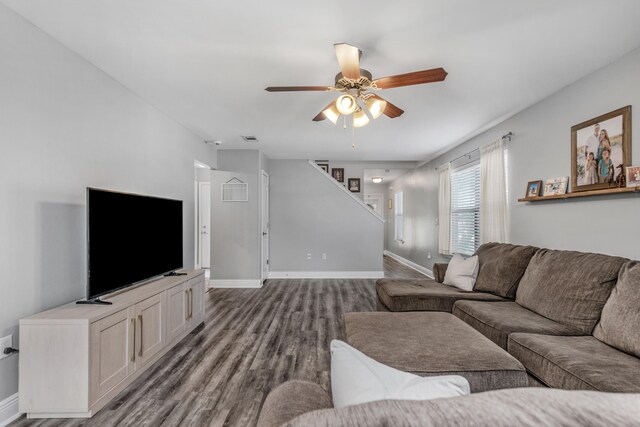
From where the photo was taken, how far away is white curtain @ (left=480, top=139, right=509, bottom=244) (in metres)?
3.85

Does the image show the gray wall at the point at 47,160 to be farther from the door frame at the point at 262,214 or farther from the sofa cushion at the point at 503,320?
the sofa cushion at the point at 503,320

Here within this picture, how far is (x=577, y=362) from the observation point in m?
1.65

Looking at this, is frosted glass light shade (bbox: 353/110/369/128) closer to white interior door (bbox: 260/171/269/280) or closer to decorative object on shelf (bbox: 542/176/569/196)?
decorative object on shelf (bbox: 542/176/569/196)

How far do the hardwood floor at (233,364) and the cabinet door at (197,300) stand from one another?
0.41 ft

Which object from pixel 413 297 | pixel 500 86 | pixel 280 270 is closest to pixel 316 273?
pixel 280 270

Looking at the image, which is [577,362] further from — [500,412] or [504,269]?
[500,412]

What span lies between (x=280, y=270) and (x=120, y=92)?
442 centimetres

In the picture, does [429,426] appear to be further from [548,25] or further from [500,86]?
[500,86]

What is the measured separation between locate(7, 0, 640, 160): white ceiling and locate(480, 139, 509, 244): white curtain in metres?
0.71

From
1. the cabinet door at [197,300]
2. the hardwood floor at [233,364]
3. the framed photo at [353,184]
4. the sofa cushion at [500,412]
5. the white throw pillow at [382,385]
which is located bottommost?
the hardwood floor at [233,364]

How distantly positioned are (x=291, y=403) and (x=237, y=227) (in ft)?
16.2

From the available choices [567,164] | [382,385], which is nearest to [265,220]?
[567,164]

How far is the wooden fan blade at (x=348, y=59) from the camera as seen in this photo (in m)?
1.92

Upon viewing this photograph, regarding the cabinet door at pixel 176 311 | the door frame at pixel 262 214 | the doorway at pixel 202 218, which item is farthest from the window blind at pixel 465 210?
the doorway at pixel 202 218
